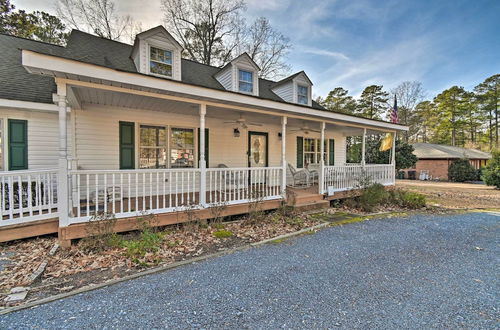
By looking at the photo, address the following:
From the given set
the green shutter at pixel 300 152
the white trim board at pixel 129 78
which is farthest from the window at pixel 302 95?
the white trim board at pixel 129 78

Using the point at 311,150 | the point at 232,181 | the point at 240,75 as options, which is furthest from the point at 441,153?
the point at 232,181

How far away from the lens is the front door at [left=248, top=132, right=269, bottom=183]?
28.7 feet

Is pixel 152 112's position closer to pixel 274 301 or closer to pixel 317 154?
pixel 274 301

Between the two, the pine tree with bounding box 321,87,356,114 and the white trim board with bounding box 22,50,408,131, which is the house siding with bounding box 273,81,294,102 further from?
the pine tree with bounding box 321,87,356,114

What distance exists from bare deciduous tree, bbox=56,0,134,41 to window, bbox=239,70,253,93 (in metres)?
12.0

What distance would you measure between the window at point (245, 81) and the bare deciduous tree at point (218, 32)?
31.7 feet

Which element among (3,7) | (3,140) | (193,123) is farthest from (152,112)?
(3,7)

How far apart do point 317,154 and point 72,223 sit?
9698mm

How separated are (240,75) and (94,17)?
1300 centimetres

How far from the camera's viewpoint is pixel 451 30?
1155cm

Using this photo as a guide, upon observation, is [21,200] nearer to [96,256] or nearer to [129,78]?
[96,256]

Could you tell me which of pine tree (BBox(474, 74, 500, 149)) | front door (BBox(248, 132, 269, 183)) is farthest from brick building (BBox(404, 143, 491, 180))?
front door (BBox(248, 132, 269, 183))

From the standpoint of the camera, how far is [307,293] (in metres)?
2.75

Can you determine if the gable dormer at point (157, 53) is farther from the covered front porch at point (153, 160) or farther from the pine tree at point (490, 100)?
the pine tree at point (490, 100)
